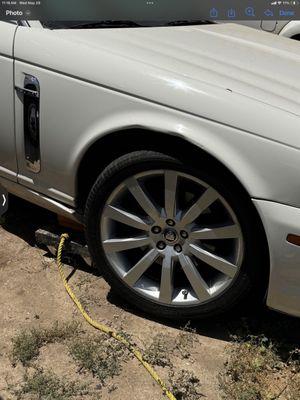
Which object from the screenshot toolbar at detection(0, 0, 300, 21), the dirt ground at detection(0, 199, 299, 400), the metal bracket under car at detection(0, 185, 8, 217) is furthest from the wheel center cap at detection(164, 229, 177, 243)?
the screenshot toolbar at detection(0, 0, 300, 21)

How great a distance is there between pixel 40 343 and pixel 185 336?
0.70 m

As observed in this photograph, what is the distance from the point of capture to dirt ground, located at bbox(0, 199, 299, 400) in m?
2.47

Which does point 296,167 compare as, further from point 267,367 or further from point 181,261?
point 267,367

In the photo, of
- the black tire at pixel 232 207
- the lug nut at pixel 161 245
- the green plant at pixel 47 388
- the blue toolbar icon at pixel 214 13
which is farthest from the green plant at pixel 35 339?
the blue toolbar icon at pixel 214 13

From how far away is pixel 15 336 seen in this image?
273 centimetres

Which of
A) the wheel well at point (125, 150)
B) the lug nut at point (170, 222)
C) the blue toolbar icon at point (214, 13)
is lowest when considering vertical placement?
the lug nut at point (170, 222)

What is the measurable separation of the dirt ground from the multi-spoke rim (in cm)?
20

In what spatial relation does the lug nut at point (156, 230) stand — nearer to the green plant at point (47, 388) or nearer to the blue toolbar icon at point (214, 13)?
the green plant at point (47, 388)

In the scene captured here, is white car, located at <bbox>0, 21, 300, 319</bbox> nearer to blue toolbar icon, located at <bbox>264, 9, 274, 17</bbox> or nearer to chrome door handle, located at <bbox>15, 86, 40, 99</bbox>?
chrome door handle, located at <bbox>15, 86, 40, 99</bbox>

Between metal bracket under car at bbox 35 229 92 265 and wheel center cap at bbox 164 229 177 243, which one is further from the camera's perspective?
metal bracket under car at bbox 35 229 92 265

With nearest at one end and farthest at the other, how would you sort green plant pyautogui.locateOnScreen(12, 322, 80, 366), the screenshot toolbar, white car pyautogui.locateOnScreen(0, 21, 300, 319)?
white car pyautogui.locateOnScreen(0, 21, 300, 319), green plant pyautogui.locateOnScreen(12, 322, 80, 366), the screenshot toolbar

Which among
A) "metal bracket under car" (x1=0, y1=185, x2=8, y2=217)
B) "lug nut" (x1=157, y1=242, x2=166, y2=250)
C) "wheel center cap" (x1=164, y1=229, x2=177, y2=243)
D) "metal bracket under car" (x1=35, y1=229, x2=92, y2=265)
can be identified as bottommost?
"metal bracket under car" (x1=35, y1=229, x2=92, y2=265)

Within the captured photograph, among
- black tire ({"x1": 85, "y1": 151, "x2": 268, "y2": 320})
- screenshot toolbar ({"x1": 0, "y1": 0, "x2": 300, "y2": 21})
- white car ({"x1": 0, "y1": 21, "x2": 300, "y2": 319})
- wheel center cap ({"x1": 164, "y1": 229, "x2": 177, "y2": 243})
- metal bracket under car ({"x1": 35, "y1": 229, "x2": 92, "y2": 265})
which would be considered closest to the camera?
white car ({"x1": 0, "y1": 21, "x2": 300, "y2": 319})

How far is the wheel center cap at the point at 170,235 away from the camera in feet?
8.91
